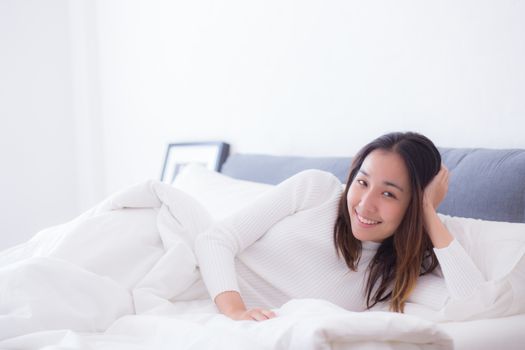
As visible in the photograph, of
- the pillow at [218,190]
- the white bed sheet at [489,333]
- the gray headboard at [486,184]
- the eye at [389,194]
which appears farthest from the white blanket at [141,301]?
the gray headboard at [486,184]

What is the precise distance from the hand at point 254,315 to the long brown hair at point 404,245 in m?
0.31

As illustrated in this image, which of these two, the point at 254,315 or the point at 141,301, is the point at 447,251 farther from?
the point at 141,301

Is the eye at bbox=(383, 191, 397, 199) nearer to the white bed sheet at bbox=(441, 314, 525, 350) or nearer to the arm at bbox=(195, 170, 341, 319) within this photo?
the arm at bbox=(195, 170, 341, 319)

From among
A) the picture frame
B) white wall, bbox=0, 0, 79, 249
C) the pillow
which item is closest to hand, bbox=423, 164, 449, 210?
the pillow

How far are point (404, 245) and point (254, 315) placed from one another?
447 mm

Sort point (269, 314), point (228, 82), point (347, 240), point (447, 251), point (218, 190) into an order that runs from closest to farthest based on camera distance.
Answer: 1. point (269, 314)
2. point (447, 251)
3. point (347, 240)
4. point (218, 190)
5. point (228, 82)

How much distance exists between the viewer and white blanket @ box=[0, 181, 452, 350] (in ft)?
2.75

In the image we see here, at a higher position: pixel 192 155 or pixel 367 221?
pixel 367 221

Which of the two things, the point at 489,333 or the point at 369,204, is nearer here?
the point at 489,333

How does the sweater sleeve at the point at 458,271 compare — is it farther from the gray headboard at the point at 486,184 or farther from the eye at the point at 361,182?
the eye at the point at 361,182

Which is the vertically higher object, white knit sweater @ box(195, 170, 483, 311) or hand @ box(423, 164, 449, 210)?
hand @ box(423, 164, 449, 210)

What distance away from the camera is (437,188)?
4.47ft

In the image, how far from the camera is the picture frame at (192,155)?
270 cm

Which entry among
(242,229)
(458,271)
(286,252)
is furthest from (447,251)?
(242,229)
